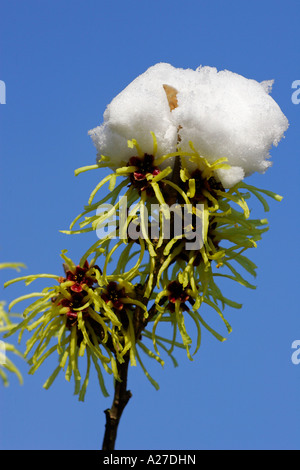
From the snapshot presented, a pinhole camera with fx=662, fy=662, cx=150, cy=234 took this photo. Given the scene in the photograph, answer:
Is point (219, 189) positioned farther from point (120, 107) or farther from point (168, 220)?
point (120, 107)

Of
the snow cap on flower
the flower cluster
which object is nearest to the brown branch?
the flower cluster

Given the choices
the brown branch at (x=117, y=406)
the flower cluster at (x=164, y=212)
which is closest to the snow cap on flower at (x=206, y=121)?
the flower cluster at (x=164, y=212)

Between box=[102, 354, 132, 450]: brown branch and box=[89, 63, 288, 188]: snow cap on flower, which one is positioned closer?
box=[89, 63, 288, 188]: snow cap on flower

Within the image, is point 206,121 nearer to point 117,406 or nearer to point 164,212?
point 164,212

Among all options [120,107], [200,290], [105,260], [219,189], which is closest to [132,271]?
[105,260]

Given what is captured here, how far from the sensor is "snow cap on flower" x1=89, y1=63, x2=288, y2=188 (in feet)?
6.53

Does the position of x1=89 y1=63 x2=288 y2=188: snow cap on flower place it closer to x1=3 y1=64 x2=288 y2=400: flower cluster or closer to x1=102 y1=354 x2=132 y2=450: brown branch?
x1=3 y1=64 x2=288 y2=400: flower cluster

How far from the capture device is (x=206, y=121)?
77.7 inches

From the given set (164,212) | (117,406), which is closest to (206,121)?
(164,212)

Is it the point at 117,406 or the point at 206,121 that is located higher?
the point at 206,121

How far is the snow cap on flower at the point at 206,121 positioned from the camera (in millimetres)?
1989

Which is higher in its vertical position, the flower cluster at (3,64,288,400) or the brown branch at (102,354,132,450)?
the flower cluster at (3,64,288,400)

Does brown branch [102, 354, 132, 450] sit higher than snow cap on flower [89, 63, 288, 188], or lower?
lower

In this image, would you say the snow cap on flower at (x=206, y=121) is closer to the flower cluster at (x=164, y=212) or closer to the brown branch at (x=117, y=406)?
the flower cluster at (x=164, y=212)
